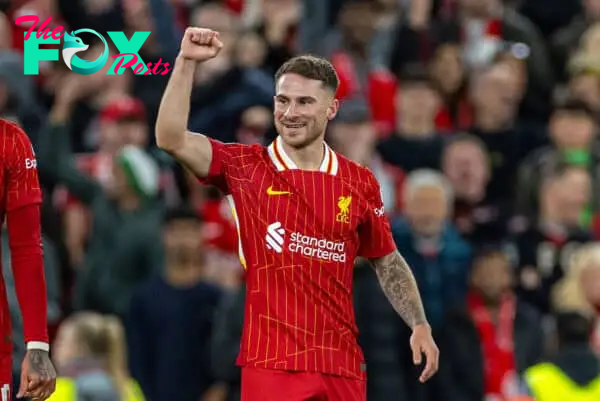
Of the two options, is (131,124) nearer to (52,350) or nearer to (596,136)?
(52,350)

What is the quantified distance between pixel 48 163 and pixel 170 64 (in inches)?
90.7

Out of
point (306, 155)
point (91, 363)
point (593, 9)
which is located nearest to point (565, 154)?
point (593, 9)

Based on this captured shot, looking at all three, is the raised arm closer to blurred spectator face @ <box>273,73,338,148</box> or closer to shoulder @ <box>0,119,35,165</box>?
blurred spectator face @ <box>273,73,338,148</box>

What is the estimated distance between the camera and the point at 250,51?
535 inches

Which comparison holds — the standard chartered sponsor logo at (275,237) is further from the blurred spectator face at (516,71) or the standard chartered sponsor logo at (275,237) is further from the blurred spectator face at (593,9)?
the blurred spectator face at (593,9)

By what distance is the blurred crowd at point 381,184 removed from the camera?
1112 centimetres

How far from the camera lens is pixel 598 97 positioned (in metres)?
15.0

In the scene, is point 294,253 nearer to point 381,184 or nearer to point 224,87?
point 381,184

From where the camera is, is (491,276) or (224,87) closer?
(491,276)

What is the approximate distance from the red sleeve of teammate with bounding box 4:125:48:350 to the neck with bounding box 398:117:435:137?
6.62 metres

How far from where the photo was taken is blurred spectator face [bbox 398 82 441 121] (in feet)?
44.4

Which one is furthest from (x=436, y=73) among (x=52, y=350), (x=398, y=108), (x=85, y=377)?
(x=85, y=377)

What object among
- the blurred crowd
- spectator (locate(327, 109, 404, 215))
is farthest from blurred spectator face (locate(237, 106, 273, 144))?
spectator (locate(327, 109, 404, 215))

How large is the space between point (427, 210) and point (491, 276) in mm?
620
